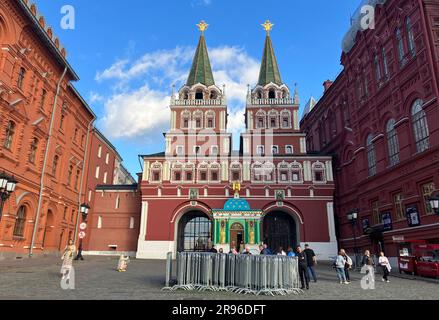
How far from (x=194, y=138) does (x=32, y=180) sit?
728 inches

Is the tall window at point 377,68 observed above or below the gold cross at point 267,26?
below

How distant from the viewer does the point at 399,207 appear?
894 inches

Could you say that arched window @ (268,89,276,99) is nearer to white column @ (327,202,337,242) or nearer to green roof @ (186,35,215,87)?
green roof @ (186,35,215,87)

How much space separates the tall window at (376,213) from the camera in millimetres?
25422

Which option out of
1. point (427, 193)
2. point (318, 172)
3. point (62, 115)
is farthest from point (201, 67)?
point (427, 193)

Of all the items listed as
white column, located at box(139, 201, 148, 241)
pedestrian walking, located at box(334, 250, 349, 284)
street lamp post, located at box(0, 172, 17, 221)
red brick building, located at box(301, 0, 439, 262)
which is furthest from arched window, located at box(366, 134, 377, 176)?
street lamp post, located at box(0, 172, 17, 221)

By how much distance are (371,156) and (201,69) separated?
85.4ft

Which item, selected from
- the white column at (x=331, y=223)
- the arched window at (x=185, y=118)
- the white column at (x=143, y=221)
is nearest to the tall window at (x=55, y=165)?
the white column at (x=143, y=221)

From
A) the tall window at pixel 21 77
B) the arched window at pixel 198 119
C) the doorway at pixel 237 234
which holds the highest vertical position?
the arched window at pixel 198 119

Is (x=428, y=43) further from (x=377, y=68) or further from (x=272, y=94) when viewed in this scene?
(x=272, y=94)

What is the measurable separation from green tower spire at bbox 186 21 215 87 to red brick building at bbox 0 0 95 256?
1615cm

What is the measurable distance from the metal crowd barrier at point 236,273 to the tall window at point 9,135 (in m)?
16.8

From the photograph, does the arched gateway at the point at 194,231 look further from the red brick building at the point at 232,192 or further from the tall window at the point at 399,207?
the tall window at the point at 399,207
